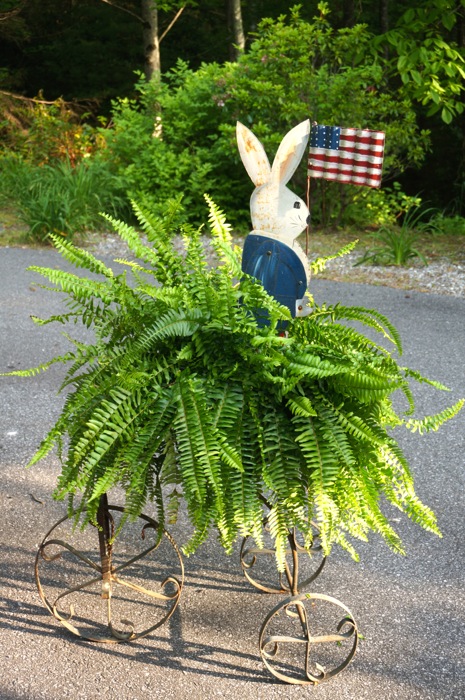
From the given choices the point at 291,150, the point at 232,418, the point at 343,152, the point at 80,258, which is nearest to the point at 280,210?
the point at 291,150

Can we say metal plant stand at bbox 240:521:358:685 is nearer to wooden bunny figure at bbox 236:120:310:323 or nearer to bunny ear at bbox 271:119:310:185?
wooden bunny figure at bbox 236:120:310:323

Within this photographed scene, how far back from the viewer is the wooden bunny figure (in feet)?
8.77

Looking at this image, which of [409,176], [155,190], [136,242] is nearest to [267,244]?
[136,242]

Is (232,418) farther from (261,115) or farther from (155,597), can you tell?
(261,115)

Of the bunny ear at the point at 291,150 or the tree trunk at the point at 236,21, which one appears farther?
the tree trunk at the point at 236,21

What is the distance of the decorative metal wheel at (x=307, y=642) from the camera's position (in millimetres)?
2553

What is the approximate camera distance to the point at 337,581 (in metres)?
3.13

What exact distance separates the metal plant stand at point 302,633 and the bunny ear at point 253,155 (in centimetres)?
121

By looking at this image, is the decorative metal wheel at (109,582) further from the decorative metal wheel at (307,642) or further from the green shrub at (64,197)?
the green shrub at (64,197)

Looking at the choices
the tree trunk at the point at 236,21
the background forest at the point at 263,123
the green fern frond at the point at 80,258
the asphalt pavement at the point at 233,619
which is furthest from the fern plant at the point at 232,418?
the tree trunk at the point at 236,21

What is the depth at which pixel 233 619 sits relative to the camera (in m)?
2.89

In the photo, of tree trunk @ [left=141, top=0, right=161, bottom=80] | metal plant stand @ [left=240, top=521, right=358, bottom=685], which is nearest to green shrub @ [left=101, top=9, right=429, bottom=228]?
tree trunk @ [left=141, top=0, right=161, bottom=80]

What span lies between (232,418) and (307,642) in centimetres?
80

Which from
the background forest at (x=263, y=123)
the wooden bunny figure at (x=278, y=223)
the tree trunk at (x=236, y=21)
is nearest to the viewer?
the wooden bunny figure at (x=278, y=223)
